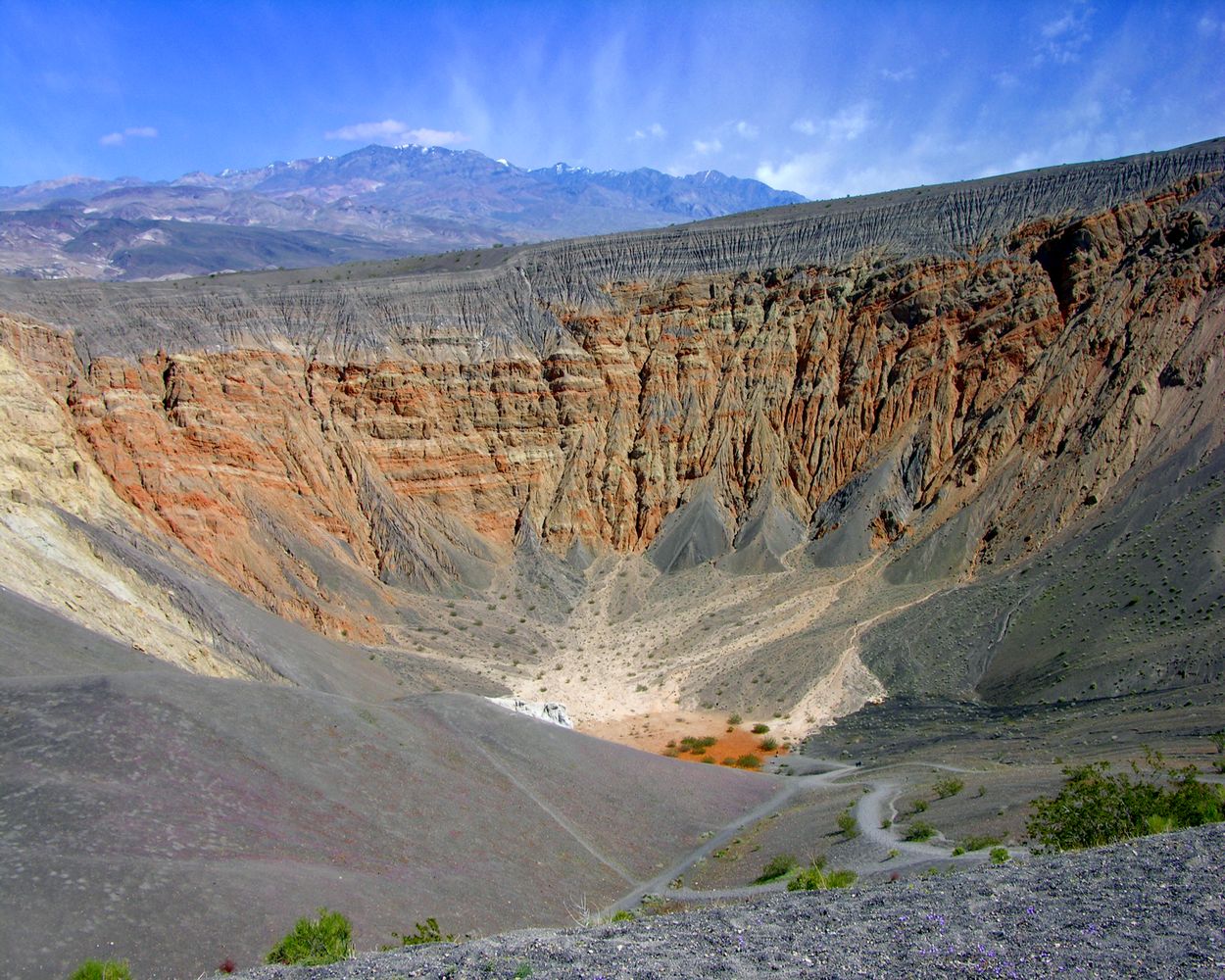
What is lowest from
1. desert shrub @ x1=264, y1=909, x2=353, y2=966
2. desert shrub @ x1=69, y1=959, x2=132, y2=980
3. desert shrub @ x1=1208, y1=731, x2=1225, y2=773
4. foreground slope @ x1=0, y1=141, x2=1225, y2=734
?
desert shrub @ x1=69, y1=959, x2=132, y2=980

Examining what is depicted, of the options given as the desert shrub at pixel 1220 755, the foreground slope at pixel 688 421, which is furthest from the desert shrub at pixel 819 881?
the foreground slope at pixel 688 421

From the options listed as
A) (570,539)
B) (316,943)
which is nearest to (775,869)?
(316,943)

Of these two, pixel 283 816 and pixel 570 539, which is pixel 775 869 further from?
pixel 570 539

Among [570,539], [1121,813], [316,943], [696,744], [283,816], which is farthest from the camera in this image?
[570,539]

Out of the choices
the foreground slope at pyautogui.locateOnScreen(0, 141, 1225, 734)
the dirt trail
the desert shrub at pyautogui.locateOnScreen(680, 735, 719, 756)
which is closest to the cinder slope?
the dirt trail

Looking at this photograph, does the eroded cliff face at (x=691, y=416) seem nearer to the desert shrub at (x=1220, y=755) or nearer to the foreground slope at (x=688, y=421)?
the foreground slope at (x=688, y=421)

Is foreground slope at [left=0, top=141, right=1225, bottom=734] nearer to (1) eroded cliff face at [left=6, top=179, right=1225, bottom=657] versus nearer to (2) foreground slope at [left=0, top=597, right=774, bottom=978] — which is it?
(1) eroded cliff face at [left=6, top=179, right=1225, bottom=657]

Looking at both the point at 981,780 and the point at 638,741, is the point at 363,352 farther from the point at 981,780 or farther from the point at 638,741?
the point at 981,780
